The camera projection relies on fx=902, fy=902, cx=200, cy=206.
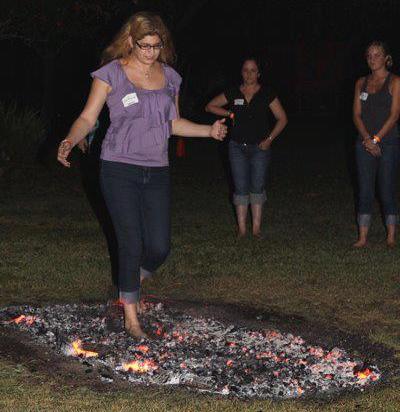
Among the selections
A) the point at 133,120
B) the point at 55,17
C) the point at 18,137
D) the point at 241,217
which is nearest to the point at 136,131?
the point at 133,120

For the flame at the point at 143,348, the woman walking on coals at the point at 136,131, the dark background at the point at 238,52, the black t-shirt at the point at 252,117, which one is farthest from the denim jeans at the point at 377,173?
the dark background at the point at 238,52

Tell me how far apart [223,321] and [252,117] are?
3.54m

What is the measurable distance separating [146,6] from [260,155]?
1568 centimetres

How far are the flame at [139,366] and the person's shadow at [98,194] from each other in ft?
6.44

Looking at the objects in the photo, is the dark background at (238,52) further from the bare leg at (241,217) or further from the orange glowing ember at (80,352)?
the orange glowing ember at (80,352)

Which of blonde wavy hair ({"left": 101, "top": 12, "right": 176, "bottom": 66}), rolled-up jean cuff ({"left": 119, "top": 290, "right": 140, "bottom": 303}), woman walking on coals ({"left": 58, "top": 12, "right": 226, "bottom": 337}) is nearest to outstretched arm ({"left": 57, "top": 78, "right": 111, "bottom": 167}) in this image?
woman walking on coals ({"left": 58, "top": 12, "right": 226, "bottom": 337})

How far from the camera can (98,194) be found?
14.1 metres

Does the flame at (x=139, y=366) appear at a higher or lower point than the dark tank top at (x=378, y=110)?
lower

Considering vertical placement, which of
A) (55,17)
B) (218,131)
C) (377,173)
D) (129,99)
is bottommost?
(377,173)

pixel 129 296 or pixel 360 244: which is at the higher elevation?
pixel 129 296

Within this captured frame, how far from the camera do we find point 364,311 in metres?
7.11

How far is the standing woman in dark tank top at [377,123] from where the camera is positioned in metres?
8.93

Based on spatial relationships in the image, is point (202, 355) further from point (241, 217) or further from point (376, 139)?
point (241, 217)

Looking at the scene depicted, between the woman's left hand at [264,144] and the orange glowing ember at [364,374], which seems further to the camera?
the woman's left hand at [264,144]
